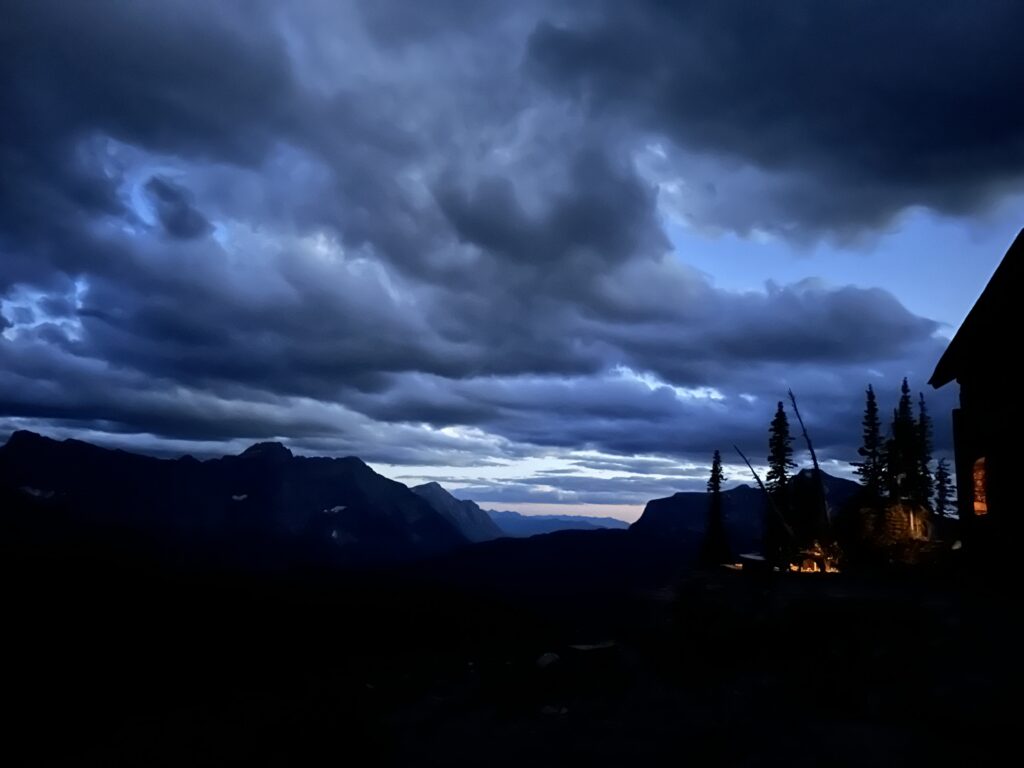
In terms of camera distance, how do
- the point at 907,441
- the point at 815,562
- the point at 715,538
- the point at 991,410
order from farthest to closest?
the point at 715,538 < the point at 907,441 < the point at 815,562 < the point at 991,410

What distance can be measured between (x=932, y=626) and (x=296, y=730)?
40.8 ft

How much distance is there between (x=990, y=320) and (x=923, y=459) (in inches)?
1818

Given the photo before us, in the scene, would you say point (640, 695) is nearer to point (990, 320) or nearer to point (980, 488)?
point (980, 488)

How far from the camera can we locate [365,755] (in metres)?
8.43

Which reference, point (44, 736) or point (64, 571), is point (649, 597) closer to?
point (44, 736)

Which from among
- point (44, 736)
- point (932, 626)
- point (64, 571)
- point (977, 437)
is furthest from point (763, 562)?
point (64, 571)

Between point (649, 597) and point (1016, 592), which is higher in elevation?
point (1016, 592)

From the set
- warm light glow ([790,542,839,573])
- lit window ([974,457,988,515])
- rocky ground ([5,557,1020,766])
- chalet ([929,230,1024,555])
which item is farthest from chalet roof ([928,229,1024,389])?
warm light glow ([790,542,839,573])

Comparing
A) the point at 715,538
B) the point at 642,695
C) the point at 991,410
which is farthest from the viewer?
the point at 715,538

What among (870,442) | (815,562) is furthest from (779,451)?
(815,562)

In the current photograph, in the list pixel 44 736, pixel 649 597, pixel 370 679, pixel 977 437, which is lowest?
pixel 44 736

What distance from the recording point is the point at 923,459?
55.2 meters

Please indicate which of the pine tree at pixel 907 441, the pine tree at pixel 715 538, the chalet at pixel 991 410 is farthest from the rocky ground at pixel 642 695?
the pine tree at pixel 715 538

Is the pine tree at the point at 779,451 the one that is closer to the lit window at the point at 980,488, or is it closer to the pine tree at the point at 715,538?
the pine tree at the point at 715,538
